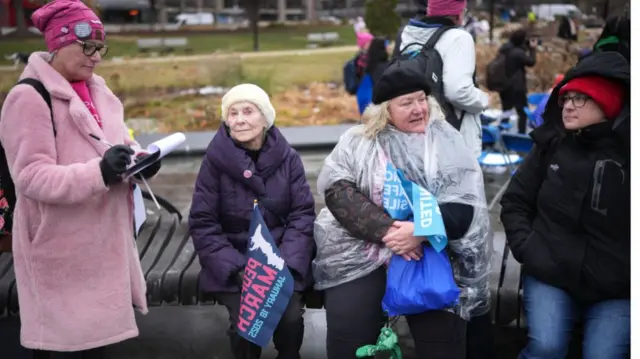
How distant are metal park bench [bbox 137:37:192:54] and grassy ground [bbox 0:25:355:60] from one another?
0.20 feet

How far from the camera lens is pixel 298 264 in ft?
10.9

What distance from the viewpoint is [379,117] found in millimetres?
3246

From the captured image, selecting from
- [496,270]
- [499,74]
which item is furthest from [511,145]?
[499,74]

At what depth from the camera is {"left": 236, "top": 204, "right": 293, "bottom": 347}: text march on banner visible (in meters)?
3.19

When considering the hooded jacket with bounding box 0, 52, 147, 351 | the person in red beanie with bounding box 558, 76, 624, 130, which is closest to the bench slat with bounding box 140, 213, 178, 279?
the hooded jacket with bounding box 0, 52, 147, 351

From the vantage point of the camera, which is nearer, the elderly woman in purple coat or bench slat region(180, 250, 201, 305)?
the elderly woman in purple coat

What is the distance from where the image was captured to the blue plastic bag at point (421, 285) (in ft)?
9.67

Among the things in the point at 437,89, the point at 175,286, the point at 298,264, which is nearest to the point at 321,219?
the point at 298,264

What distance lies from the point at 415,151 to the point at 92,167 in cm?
135

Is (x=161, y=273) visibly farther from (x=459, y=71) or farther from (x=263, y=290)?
(x=459, y=71)

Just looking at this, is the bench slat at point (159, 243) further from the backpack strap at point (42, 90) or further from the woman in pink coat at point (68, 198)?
the backpack strap at point (42, 90)

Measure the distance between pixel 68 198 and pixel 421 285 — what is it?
1.42 m

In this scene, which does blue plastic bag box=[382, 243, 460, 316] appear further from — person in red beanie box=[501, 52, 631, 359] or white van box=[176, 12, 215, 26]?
white van box=[176, 12, 215, 26]

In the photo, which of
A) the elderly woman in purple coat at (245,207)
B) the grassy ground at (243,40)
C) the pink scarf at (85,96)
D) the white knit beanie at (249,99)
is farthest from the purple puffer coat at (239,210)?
the grassy ground at (243,40)
